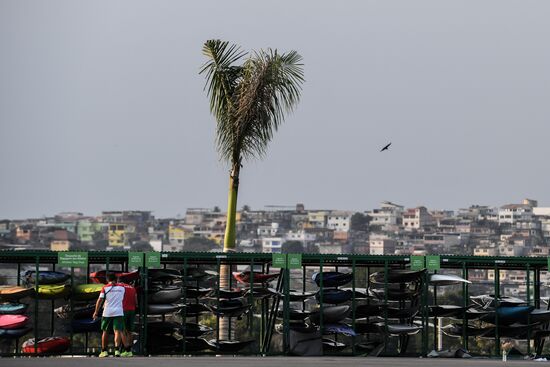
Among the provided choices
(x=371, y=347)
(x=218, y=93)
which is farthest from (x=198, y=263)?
(x=218, y=93)

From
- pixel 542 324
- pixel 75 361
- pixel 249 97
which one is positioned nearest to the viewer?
pixel 75 361

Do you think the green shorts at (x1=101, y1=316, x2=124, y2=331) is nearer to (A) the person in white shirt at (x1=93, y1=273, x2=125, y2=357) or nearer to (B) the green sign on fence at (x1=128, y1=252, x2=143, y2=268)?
(A) the person in white shirt at (x1=93, y1=273, x2=125, y2=357)

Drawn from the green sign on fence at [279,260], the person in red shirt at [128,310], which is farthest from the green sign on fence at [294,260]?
the person in red shirt at [128,310]

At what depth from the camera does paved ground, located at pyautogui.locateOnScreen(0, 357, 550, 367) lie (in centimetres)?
2341

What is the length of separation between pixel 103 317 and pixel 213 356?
2821 millimetres

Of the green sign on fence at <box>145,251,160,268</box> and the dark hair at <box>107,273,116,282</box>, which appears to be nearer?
the dark hair at <box>107,273,116,282</box>

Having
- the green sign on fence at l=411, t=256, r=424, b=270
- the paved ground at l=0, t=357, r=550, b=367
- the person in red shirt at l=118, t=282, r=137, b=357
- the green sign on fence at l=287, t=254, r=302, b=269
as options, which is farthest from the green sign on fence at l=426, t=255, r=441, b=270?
the person in red shirt at l=118, t=282, r=137, b=357

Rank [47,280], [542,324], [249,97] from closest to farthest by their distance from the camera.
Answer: [47,280] < [542,324] < [249,97]

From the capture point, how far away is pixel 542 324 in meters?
29.0

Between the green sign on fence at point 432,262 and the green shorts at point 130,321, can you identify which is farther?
the green sign on fence at point 432,262

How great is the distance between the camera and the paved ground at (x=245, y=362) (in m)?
23.4

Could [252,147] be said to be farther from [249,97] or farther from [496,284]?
[496,284]

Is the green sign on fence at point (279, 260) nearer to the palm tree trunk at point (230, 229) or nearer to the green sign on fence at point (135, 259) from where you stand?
the green sign on fence at point (135, 259)

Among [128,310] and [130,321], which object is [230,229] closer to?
[130,321]
